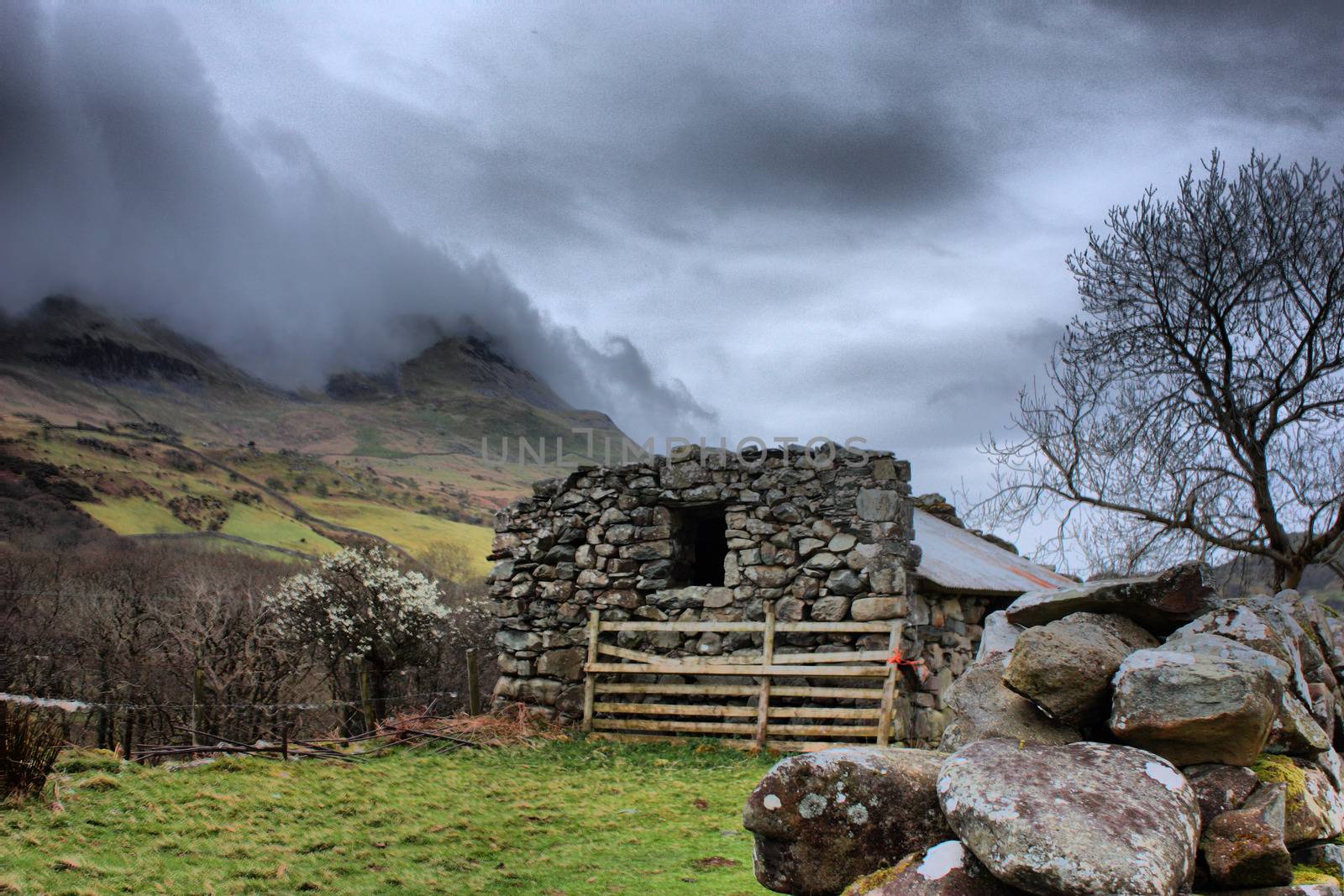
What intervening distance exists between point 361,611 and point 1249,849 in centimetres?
1885

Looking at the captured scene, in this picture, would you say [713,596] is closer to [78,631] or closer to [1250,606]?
[1250,606]

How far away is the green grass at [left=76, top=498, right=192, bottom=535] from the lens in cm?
3959

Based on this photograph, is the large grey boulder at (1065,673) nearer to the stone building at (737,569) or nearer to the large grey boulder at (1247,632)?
the large grey boulder at (1247,632)

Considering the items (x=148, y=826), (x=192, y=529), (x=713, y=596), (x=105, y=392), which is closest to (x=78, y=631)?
(x=192, y=529)

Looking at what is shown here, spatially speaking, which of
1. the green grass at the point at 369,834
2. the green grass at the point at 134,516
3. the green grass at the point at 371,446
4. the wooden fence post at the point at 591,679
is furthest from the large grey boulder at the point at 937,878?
the green grass at the point at 371,446

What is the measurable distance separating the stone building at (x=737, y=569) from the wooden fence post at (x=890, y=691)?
171 mm

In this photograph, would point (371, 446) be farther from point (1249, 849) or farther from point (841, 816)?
point (1249, 849)

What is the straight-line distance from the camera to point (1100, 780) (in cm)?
296

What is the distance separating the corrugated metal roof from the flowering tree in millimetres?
10621

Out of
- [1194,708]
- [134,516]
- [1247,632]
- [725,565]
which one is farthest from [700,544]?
[134,516]

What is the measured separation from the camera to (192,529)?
41500 mm

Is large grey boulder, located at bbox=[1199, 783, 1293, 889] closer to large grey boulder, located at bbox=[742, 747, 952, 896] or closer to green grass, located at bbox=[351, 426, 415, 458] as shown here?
large grey boulder, located at bbox=[742, 747, 952, 896]

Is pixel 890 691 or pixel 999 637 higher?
pixel 999 637

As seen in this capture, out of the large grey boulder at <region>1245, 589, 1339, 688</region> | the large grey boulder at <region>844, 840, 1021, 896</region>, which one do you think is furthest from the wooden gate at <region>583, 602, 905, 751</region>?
the large grey boulder at <region>844, 840, 1021, 896</region>
